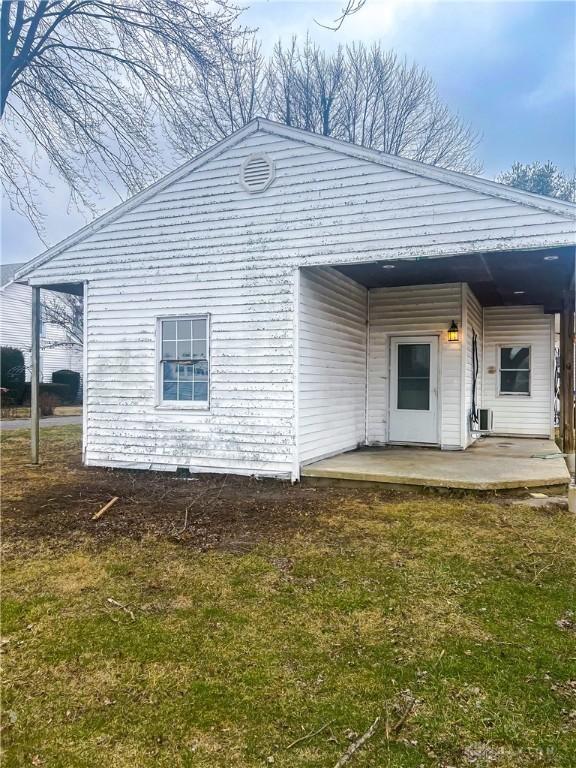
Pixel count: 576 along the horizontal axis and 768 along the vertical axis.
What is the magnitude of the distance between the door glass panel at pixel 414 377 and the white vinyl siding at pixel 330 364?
0.70 meters

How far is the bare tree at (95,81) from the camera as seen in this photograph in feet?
27.8

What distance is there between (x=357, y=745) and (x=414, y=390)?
7.86 m

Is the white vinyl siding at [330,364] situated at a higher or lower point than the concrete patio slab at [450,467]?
higher

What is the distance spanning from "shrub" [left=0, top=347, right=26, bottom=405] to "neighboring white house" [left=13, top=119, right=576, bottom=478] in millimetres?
14061

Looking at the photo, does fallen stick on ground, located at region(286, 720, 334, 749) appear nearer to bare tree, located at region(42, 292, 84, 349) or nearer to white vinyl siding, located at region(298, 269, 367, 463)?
white vinyl siding, located at region(298, 269, 367, 463)

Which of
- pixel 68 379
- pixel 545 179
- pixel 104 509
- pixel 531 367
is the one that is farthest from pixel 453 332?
pixel 68 379

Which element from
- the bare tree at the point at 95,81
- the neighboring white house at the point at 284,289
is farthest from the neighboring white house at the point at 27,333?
the neighboring white house at the point at 284,289

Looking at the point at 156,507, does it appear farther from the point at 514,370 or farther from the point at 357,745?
the point at 514,370

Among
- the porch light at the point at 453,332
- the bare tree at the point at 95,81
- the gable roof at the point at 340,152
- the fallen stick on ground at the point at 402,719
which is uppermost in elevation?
the bare tree at the point at 95,81

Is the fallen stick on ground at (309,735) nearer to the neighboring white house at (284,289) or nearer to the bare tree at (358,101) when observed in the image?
the neighboring white house at (284,289)

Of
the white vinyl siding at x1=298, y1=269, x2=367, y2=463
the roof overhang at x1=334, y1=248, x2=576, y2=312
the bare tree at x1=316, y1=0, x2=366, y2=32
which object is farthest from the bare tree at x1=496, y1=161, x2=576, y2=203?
the bare tree at x1=316, y1=0, x2=366, y2=32

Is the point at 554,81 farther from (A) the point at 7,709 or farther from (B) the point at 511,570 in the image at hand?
(A) the point at 7,709

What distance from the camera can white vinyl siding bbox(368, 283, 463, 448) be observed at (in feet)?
30.1

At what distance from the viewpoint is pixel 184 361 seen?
7867mm
